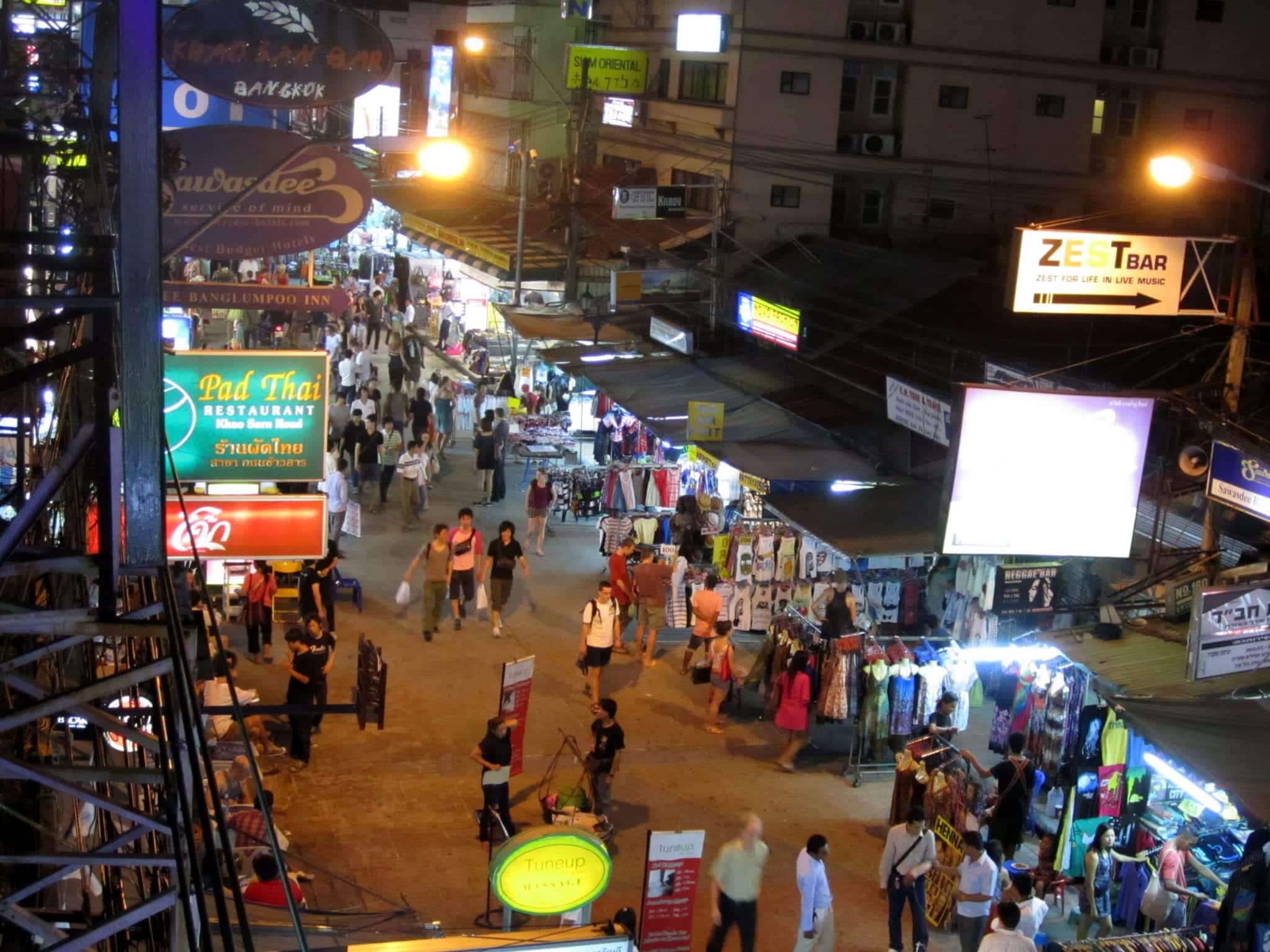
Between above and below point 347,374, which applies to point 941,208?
above

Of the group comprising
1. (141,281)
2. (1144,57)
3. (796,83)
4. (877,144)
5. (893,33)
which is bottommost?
(877,144)

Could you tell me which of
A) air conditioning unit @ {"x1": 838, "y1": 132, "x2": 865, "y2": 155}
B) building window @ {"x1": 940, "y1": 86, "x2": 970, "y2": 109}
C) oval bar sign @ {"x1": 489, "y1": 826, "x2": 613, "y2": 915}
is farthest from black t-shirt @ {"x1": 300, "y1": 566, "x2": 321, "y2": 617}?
building window @ {"x1": 940, "y1": 86, "x2": 970, "y2": 109}

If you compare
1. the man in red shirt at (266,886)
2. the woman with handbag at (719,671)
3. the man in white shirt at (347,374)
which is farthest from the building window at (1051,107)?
the man in red shirt at (266,886)

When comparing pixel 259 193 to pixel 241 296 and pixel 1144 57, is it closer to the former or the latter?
pixel 241 296

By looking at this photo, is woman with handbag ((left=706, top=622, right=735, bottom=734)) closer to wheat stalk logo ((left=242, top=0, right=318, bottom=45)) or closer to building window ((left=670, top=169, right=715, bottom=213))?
wheat stalk logo ((left=242, top=0, right=318, bottom=45))

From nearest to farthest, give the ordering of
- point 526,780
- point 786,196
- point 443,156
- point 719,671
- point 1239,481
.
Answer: point 1239,481 → point 526,780 → point 443,156 → point 719,671 → point 786,196

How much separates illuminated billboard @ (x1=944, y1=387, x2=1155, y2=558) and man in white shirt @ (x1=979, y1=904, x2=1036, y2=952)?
4.60 metres

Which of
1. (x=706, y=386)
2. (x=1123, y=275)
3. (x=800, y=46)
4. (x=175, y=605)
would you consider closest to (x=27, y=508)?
(x=175, y=605)

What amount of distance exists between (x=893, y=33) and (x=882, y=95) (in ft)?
5.14

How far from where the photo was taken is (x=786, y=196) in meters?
35.0

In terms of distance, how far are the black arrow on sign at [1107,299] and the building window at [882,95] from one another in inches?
907

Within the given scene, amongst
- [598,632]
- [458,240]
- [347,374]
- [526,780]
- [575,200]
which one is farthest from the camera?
A: [458,240]

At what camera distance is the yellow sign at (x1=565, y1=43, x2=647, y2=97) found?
1481 inches

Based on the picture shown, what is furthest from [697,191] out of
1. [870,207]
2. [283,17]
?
[283,17]
